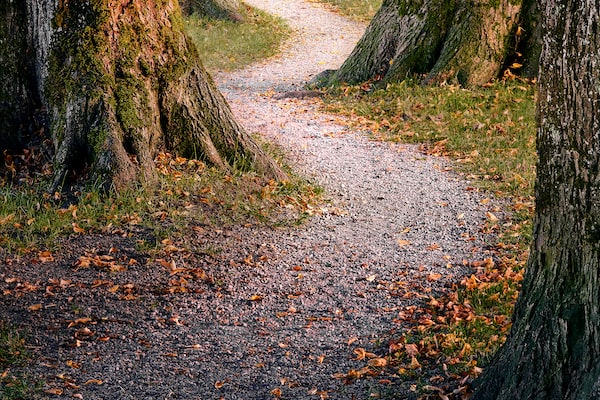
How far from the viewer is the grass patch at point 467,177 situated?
4883mm

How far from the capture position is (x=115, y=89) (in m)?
6.96

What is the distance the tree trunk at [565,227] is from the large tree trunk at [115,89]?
4.03m

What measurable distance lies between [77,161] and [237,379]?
2.91 metres

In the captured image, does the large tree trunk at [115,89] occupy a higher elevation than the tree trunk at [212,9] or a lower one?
lower

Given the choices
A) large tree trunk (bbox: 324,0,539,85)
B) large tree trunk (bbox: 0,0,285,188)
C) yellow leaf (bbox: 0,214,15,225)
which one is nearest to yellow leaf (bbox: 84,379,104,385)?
yellow leaf (bbox: 0,214,15,225)

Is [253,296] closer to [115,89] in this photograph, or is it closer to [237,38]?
[115,89]

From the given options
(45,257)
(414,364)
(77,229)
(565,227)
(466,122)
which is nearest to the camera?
(565,227)

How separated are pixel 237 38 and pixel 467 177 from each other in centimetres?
889

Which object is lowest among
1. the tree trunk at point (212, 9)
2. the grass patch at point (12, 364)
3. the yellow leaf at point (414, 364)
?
the grass patch at point (12, 364)

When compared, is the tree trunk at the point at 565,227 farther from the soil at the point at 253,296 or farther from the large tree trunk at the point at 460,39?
the large tree trunk at the point at 460,39

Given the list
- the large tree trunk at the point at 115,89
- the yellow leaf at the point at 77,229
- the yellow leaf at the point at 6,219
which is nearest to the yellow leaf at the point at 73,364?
the yellow leaf at the point at 77,229

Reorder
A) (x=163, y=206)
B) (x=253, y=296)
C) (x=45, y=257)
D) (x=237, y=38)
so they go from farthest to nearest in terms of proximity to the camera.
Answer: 1. (x=237, y=38)
2. (x=163, y=206)
3. (x=45, y=257)
4. (x=253, y=296)

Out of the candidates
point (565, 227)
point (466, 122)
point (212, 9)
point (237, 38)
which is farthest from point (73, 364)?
point (212, 9)

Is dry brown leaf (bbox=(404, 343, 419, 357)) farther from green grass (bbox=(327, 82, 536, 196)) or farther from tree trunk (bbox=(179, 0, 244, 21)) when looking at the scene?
tree trunk (bbox=(179, 0, 244, 21))
